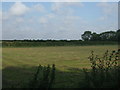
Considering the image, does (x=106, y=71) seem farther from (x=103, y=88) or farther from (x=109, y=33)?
(x=109, y=33)

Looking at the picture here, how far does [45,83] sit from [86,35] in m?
99.5

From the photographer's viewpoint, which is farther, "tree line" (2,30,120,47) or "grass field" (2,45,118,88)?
"tree line" (2,30,120,47)

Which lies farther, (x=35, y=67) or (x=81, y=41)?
(x=81, y=41)

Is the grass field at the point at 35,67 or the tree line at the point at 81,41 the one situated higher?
the tree line at the point at 81,41

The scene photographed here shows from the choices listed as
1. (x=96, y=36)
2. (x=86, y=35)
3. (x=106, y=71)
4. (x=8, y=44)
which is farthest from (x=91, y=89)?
(x=86, y=35)

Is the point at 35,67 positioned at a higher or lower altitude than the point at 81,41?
lower

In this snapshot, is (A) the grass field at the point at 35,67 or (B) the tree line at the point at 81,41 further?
(B) the tree line at the point at 81,41

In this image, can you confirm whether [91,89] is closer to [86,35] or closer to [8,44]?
[8,44]

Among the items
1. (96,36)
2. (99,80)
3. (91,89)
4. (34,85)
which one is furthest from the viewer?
(96,36)

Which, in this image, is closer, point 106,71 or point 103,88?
point 103,88

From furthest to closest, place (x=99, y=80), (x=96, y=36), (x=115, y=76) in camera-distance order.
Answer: (x=96, y=36) → (x=115, y=76) → (x=99, y=80)

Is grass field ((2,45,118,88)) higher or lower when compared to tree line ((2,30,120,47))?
lower

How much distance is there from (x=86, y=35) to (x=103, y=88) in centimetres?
9886

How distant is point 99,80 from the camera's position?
5047 mm
